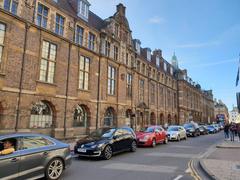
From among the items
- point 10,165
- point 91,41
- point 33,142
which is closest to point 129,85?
point 91,41

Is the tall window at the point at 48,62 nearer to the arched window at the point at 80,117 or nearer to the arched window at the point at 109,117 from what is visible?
the arched window at the point at 80,117

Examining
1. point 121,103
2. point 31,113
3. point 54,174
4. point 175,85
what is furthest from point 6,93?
point 175,85

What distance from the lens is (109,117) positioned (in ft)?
83.0

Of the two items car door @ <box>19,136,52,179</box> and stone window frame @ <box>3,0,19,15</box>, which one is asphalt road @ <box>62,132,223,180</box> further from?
stone window frame @ <box>3,0,19,15</box>

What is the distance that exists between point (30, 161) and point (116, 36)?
22.3 meters

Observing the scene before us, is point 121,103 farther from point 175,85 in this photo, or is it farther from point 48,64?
point 175,85

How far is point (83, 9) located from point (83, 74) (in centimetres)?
680

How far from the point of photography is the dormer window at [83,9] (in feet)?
72.6

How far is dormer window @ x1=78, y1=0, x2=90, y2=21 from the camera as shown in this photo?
72.6 ft

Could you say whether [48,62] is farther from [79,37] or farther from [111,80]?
[111,80]

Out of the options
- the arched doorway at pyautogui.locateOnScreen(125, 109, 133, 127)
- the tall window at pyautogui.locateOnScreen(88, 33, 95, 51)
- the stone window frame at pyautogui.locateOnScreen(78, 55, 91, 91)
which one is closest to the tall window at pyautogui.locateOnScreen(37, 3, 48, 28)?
the stone window frame at pyautogui.locateOnScreen(78, 55, 91, 91)

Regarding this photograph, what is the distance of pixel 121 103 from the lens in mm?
26734

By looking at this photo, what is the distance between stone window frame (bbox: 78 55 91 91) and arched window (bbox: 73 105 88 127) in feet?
6.62

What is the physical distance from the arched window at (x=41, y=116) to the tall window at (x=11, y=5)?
6897mm
